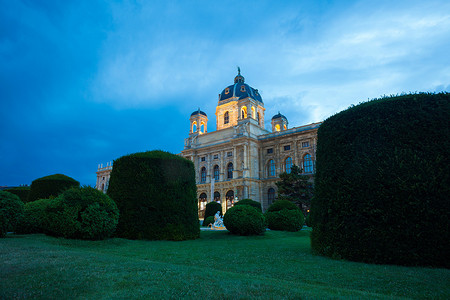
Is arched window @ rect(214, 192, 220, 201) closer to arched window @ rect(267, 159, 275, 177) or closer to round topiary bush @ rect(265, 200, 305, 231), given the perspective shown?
arched window @ rect(267, 159, 275, 177)

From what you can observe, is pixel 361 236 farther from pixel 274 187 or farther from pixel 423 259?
pixel 274 187

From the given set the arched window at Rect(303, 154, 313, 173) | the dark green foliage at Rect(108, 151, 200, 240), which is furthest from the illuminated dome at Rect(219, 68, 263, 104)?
the dark green foliage at Rect(108, 151, 200, 240)

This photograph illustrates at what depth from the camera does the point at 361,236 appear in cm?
698

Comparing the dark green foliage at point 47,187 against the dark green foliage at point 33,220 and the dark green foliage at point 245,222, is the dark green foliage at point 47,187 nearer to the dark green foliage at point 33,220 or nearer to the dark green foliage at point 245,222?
the dark green foliage at point 33,220

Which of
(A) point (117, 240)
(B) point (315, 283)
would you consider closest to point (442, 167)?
(B) point (315, 283)

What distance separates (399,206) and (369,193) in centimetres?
69

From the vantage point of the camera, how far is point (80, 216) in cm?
1123

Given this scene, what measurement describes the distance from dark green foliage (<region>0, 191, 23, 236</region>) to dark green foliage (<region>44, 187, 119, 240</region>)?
3.23ft

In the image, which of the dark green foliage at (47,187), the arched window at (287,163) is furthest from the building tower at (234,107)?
the dark green foliage at (47,187)

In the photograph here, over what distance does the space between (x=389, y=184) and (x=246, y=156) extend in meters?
36.3

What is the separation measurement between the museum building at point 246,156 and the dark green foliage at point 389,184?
32.5 m

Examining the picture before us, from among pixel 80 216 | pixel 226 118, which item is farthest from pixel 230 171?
pixel 80 216

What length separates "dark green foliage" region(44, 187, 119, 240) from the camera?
1091 centimetres

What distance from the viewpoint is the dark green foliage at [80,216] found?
1091 centimetres
